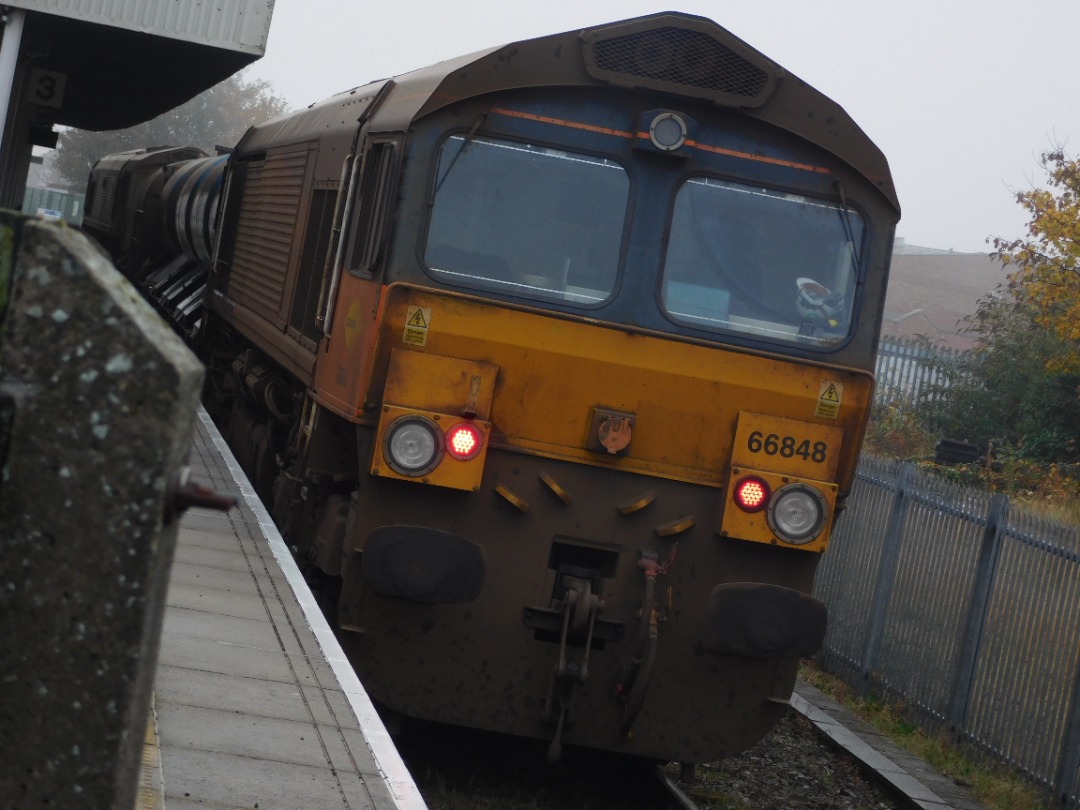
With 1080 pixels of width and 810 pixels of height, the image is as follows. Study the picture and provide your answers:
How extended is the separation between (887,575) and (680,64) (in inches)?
186

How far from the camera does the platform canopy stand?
1234cm

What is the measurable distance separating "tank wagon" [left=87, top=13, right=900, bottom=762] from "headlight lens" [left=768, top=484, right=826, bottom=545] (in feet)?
0.04

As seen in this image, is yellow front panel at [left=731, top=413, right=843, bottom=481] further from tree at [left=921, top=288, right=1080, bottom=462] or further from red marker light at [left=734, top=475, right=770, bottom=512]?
tree at [left=921, top=288, right=1080, bottom=462]

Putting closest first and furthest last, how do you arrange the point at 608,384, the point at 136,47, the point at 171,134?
1. the point at 608,384
2. the point at 136,47
3. the point at 171,134

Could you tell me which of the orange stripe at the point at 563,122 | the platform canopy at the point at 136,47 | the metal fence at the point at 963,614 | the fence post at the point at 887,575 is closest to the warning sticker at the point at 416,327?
the orange stripe at the point at 563,122

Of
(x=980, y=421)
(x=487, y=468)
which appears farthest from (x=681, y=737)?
(x=980, y=421)

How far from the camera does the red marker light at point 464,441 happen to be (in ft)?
19.9

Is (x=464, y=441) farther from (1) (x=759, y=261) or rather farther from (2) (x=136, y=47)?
(2) (x=136, y=47)

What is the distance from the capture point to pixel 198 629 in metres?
5.93

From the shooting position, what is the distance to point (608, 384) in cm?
629

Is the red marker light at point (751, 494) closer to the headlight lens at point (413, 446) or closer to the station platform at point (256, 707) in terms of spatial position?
the headlight lens at point (413, 446)

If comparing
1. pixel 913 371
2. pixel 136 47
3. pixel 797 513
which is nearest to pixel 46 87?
pixel 136 47

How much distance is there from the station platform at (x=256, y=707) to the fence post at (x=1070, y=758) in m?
3.84

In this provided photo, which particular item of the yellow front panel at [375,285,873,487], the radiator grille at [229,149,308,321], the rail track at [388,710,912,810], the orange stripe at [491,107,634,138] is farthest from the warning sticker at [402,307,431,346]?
the radiator grille at [229,149,308,321]
